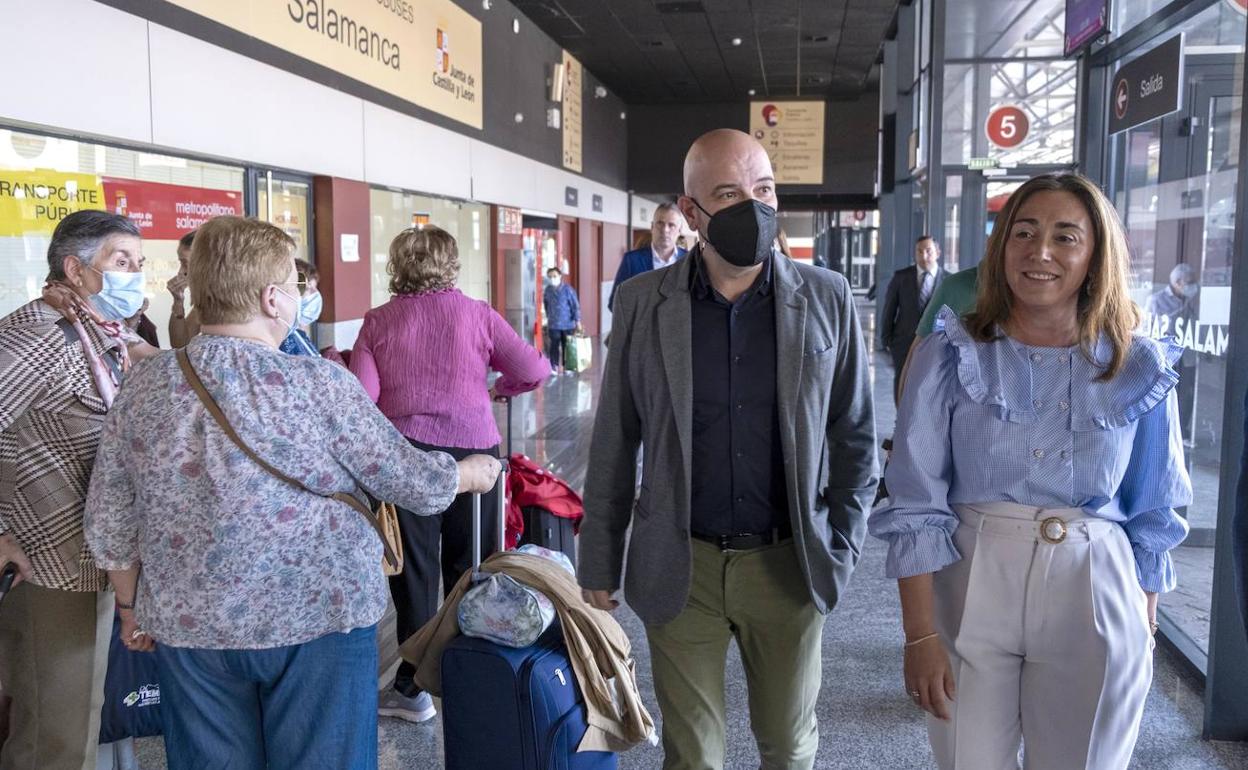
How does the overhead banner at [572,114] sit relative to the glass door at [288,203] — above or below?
above

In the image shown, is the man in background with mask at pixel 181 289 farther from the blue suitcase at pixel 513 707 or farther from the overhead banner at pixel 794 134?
the overhead banner at pixel 794 134

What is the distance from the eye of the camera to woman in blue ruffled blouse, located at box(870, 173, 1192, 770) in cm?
181

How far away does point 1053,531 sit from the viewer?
1791 mm

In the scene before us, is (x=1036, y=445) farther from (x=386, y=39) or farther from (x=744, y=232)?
(x=386, y=39)

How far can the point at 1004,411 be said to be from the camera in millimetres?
1846

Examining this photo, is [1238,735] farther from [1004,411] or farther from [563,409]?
[563,409]

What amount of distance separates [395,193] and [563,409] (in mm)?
2785

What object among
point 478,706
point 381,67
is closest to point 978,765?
point 478,706

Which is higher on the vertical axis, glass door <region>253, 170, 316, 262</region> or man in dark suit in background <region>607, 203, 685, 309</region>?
glass door <region>253, 170, 316, 262</region>

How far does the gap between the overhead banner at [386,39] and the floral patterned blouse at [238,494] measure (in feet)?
15.3

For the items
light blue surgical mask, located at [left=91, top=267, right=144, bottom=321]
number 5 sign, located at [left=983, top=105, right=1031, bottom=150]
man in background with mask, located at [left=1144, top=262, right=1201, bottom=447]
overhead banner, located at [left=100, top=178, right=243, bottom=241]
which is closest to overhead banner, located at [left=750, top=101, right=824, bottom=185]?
number 5 sign, located at [left=983, top=105, right=1031, bottom=150]

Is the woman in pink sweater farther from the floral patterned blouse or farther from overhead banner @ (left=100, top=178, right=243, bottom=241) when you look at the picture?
overhead banner @ (left=100, top=178, right=243, bottom=241)

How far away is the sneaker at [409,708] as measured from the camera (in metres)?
3.41

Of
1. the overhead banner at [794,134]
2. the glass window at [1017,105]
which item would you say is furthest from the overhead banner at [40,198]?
the overhead banner at [794,134]
